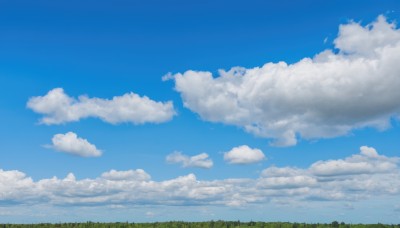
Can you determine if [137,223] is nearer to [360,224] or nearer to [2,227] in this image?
[2,227]

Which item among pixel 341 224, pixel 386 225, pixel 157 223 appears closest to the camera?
pixel 386 225

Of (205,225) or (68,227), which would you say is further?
(68,227)

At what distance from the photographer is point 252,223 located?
1935 inches

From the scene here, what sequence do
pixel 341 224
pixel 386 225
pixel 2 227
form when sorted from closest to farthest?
pixel 386 225 < pixel 341 224 < pixel 2 227

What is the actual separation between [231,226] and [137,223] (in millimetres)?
11000

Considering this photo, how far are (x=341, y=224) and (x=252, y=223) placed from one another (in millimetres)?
8762

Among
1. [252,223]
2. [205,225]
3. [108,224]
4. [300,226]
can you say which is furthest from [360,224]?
[108,224]

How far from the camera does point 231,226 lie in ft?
163

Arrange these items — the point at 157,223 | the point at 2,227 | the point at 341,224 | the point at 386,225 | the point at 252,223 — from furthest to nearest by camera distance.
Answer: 1. the point at 2,227
2. the point at 157,223
3. the point at 252,223
4. the point at 341,224
5. the point at 386,225

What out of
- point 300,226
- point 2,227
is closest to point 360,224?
point 300,226

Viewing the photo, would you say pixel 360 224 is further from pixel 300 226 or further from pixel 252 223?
pixel 252 223

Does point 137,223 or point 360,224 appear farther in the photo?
point 137,223

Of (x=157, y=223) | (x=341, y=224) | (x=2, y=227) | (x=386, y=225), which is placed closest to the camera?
(x=386, y=225)

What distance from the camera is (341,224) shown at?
1812 inches
